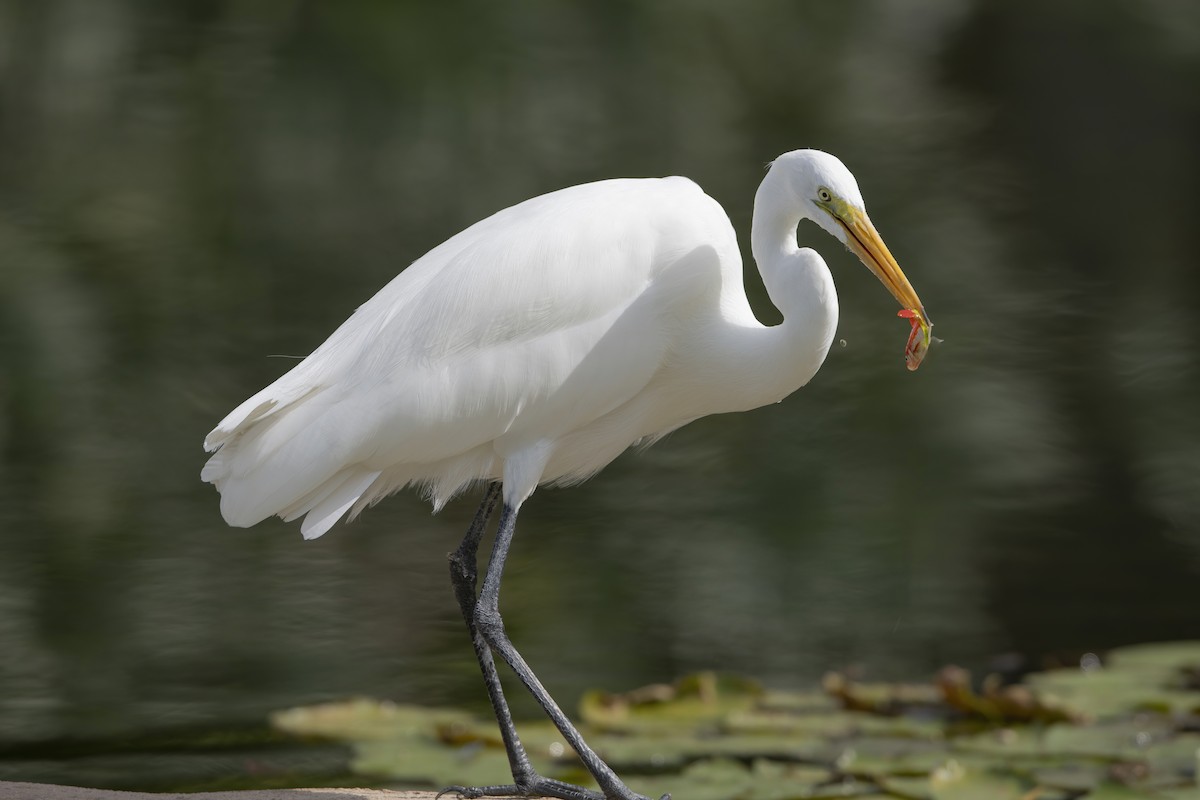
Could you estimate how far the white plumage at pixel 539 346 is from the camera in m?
2.65

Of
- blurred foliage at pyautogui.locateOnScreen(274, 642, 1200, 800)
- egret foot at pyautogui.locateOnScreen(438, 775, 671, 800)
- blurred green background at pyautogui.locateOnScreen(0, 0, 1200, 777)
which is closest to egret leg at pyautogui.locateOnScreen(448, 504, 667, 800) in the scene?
egret foot at pyautogui.locateOnScreen(438, 775, 671, 800)

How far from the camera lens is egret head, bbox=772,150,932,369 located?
266 cm

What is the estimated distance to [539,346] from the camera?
2707 mm

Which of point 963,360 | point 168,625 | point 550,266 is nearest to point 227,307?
point 168,625

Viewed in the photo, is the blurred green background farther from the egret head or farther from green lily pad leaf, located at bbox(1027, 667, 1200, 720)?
the egret head

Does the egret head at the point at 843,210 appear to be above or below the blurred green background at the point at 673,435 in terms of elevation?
below

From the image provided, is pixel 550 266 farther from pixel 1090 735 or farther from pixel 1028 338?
pixel 1028 338

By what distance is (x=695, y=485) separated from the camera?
5324 mm

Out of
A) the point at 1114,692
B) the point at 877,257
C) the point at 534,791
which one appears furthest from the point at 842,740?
the point at 877,257

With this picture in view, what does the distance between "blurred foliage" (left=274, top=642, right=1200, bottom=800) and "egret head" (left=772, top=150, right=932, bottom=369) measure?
93 cm

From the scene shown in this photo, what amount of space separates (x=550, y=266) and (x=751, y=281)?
3001mm

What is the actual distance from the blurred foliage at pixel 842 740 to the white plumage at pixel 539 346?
2.63 feet

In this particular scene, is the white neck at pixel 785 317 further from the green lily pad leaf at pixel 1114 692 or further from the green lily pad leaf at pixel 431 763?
the green lily pad leaf at pixel 1114 692

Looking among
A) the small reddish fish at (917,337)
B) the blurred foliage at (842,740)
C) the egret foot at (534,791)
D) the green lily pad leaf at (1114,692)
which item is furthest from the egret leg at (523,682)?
the green lily pad leaf at (1114,692)
